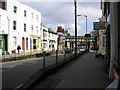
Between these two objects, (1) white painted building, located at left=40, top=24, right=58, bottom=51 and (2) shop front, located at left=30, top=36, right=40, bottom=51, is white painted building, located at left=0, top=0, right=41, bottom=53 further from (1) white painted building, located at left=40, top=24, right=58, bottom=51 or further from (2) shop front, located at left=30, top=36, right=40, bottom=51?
(1) white painted building, located at left=40, top=24, right=58, bottom=51

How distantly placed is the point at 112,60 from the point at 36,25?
1397 inches

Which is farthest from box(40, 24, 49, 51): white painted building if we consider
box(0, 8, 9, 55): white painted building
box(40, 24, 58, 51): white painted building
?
box(0, 8, 9, 55): white painted building

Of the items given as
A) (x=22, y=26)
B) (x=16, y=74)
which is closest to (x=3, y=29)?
(x=22, y=26)

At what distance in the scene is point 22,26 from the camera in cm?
3456

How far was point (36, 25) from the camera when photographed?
4184 cm

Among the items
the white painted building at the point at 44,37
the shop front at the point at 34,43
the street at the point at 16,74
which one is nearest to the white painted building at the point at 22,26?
the shop front at the point at 34,43

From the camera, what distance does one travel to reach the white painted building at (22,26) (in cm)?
3033

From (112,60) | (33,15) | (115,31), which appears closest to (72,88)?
(112,60)

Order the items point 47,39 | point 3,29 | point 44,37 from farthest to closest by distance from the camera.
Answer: point 47,39 < point 44,37 < point 3,29

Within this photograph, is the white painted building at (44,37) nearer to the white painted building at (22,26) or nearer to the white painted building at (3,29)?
the white painted building at (22,26)

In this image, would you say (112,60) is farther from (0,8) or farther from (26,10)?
(26,10)

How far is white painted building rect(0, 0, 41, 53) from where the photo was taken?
99.5 ft

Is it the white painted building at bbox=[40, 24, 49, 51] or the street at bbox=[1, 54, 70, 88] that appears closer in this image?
the street at bbox=[1, 54, 70, 88]

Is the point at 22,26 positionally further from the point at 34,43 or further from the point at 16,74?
the point at 16,74
